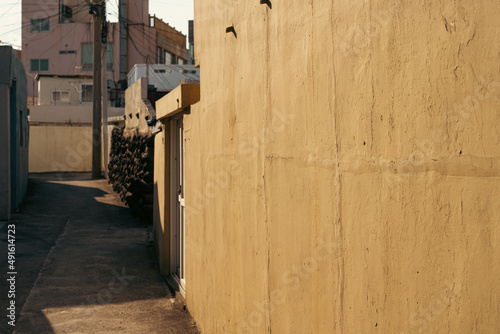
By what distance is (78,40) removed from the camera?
37781 millimetres

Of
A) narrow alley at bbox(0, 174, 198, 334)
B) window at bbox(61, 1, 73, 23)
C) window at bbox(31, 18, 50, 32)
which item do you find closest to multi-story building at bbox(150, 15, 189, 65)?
window at bbox(61, 1, 73, 23)

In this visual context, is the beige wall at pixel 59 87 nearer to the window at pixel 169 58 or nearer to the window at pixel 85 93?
the window at pixel 85 93

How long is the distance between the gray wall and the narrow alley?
1.49 ft

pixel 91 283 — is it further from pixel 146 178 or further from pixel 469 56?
pixel 469 56

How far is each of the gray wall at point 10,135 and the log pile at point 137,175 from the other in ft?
8.20

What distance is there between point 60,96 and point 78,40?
6.76 metres

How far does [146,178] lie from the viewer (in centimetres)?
1285

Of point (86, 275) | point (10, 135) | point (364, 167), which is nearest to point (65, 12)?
point (10, 135)

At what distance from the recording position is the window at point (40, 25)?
126 ft

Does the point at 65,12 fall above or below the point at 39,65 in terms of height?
above

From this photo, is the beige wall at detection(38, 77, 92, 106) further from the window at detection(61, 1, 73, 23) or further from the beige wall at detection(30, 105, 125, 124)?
the window at detection(61, 1, 73, 23)

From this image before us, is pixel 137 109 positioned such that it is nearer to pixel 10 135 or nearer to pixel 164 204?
pixel 10 135

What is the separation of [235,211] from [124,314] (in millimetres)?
2693

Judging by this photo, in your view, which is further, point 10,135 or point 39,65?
point 39,65
